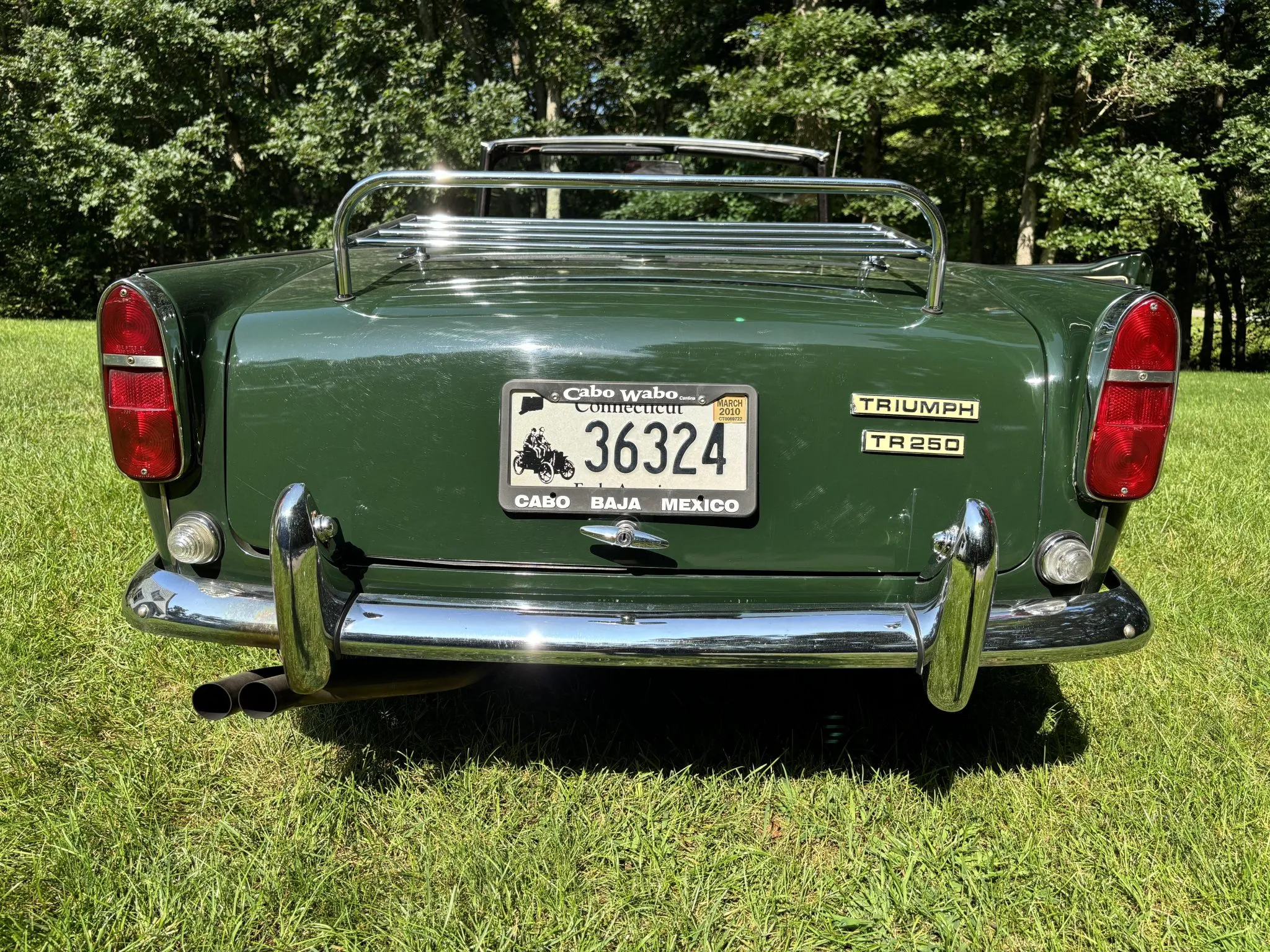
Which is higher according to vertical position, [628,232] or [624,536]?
[628,232]

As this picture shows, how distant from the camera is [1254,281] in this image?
21703mm

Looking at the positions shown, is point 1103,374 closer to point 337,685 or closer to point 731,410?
point 731,410

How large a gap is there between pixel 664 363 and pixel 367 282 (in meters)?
0.73

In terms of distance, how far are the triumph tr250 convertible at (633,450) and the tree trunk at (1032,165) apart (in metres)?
13.3

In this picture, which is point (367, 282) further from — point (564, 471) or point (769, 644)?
point (769, 644)

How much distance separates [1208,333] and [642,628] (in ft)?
87.9

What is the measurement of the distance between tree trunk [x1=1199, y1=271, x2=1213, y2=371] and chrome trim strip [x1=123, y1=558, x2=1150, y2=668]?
24.9 meters

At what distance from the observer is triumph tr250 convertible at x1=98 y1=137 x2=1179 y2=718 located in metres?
1.88

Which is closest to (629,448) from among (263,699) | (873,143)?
(263,699)

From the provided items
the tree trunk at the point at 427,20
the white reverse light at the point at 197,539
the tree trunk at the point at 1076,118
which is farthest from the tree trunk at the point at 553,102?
the white reverse light at the point at 197,539

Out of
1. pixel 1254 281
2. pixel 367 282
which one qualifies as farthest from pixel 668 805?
pixel 1254 281

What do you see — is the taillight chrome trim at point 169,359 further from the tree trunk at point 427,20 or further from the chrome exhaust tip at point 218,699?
the tree trunk at point 427,20

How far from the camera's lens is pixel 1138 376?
6.30ft

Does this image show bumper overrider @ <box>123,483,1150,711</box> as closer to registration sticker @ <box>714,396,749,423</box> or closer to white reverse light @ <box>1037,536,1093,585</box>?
white reverse light @ <box>1037,536,1093,585</box>
